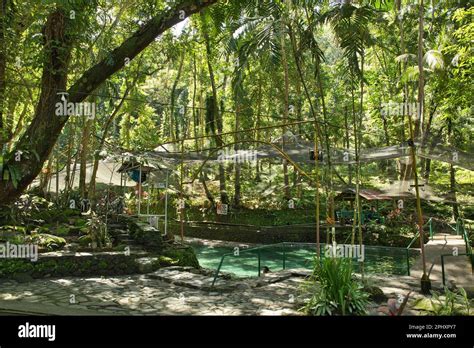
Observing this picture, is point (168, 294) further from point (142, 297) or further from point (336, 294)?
point (336, 294)

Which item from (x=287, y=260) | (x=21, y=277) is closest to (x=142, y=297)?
(x=21, y=277)

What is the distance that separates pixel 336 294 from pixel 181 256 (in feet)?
15.7

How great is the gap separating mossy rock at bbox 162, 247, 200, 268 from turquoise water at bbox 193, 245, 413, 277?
5.97 ft

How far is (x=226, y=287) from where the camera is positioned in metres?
6.86

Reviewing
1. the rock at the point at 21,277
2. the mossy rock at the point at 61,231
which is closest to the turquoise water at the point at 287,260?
the mossy rock at the point at 61,231

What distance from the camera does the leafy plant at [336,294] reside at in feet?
16.8

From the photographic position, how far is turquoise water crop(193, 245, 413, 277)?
11.7 meters

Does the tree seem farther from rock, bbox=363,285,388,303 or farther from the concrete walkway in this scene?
the concrete walkway

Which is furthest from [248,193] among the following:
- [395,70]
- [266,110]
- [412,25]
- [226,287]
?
[226,287]

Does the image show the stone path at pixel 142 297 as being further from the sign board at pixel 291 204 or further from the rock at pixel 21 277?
the sign board at pixel 291 204

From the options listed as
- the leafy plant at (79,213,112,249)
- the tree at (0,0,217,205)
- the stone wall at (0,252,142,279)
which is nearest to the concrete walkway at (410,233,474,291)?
the stone wall at (0,252,142,279)

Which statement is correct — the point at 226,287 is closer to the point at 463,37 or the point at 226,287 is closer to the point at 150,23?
the point at 150,23

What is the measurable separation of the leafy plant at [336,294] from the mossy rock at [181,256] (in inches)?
169
